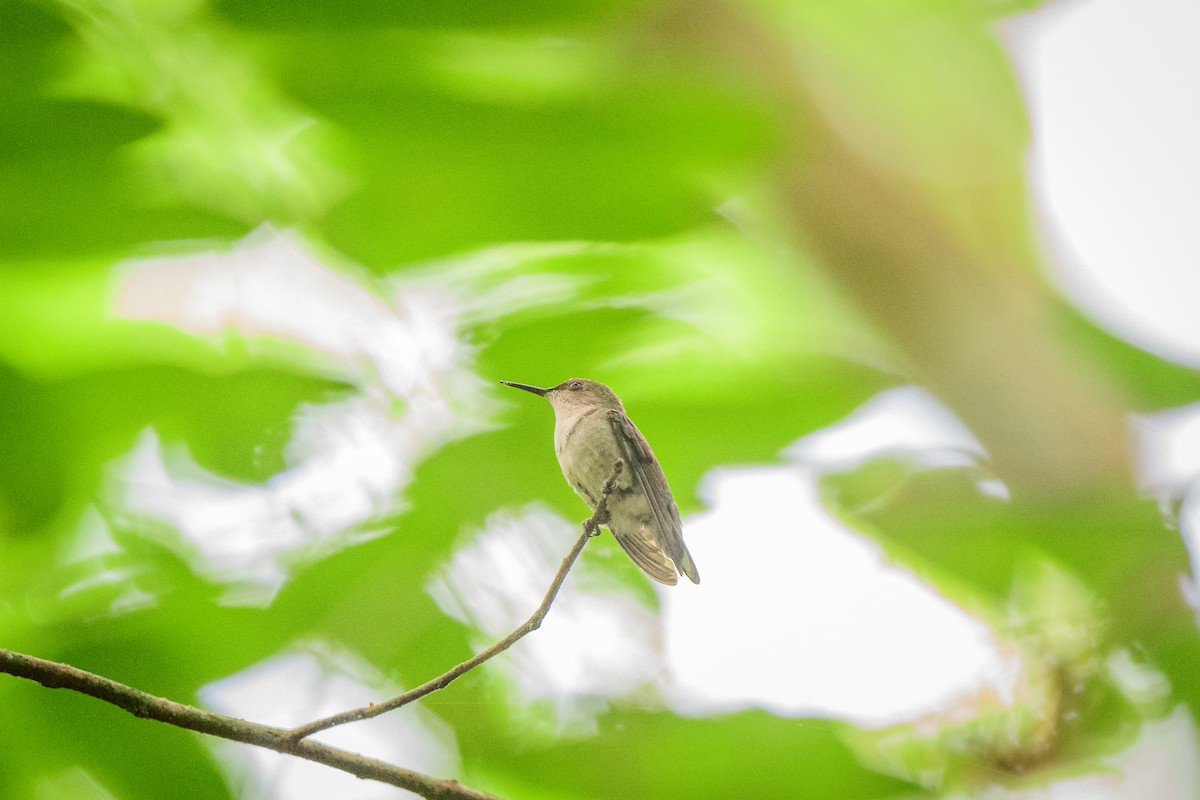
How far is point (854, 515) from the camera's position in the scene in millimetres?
2316

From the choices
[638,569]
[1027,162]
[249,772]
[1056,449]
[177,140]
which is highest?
[1027,162]

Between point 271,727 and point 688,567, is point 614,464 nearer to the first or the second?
point 688,567

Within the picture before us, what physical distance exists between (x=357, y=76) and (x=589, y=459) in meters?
0.92

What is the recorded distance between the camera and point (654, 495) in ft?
6.91

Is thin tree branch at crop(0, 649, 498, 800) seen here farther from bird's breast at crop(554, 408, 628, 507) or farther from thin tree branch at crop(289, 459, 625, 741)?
bird's breast at crop(554, 408, 628, 507)

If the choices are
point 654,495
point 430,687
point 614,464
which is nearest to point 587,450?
point 614,464

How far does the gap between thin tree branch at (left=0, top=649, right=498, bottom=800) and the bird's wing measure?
2.41 ft

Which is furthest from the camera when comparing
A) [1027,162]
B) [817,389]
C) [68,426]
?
[1027,162]

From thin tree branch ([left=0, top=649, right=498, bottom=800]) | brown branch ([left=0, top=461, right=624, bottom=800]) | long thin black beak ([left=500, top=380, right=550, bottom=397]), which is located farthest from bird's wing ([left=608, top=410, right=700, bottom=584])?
thin tree branch ([left=0, top=649, right=498, bottom=800])

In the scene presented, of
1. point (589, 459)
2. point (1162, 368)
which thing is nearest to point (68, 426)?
point (589, 459)

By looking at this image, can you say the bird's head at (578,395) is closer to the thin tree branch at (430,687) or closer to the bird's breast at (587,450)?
the bird's breast at (587,450)

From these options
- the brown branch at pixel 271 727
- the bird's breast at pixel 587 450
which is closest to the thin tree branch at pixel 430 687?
the brown branch at pixel 271 727

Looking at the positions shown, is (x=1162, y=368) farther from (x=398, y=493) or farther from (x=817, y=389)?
(x=398, y=493)

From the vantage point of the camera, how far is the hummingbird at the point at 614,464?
84.1 inches
